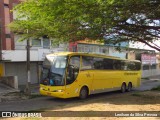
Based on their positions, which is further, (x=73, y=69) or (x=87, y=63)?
(x=87, y=63)

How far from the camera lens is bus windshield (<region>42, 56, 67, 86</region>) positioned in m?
17.1

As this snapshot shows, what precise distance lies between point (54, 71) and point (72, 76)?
44.0 inches

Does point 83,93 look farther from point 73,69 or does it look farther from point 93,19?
point 93,19

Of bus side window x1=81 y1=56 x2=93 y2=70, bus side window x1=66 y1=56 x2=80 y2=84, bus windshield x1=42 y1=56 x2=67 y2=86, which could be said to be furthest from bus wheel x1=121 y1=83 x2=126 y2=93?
bus windshield x1=42 y1=56 x2=67 y2=86

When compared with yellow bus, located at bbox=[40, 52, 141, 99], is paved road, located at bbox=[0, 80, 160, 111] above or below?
below

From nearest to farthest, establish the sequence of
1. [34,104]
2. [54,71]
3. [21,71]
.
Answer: [34,104] < [54,71] < [21,71]

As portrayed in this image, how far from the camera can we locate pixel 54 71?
17281mm

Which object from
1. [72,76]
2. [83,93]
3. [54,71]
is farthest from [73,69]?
[83,93]

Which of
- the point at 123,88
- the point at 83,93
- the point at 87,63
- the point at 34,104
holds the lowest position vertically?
the point at 123,88

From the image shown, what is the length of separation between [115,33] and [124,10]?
390cm

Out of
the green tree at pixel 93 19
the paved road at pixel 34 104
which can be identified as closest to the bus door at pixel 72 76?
the paved road at pixel 34 104

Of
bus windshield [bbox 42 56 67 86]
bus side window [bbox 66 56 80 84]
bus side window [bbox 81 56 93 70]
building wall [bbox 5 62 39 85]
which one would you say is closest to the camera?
bus windshield [bbox 42 56 67 86]

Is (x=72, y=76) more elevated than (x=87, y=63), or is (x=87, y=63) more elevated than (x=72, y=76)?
(x=87, y=63)

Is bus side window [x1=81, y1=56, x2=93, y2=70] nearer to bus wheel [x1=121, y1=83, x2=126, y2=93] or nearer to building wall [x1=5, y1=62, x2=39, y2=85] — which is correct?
bus wheel [x1=121, y1=83, x2=126, y2=93]
